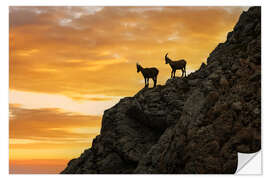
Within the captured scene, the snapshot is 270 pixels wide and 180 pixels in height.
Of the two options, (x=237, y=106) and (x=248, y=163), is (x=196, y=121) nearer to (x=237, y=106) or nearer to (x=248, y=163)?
(x=237, y=106)

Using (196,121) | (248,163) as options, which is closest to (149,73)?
(196,121)

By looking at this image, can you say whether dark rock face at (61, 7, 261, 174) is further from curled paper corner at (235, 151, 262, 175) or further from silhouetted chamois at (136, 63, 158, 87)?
silhouetted chamois at (136, 63, 158, 87)

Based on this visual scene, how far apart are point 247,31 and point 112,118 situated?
7.69m

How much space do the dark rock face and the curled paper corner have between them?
202 mm

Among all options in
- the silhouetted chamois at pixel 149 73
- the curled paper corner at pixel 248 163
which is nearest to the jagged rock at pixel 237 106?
the curled paper corner at pixel 248 163

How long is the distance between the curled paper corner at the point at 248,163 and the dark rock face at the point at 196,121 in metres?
0.20

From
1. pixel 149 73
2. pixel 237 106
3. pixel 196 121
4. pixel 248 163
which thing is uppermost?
pixel 149 73

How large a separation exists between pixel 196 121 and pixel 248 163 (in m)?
2.52

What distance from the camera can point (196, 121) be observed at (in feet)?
54.6

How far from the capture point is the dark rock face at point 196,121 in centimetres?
1576

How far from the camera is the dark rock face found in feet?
51.7
